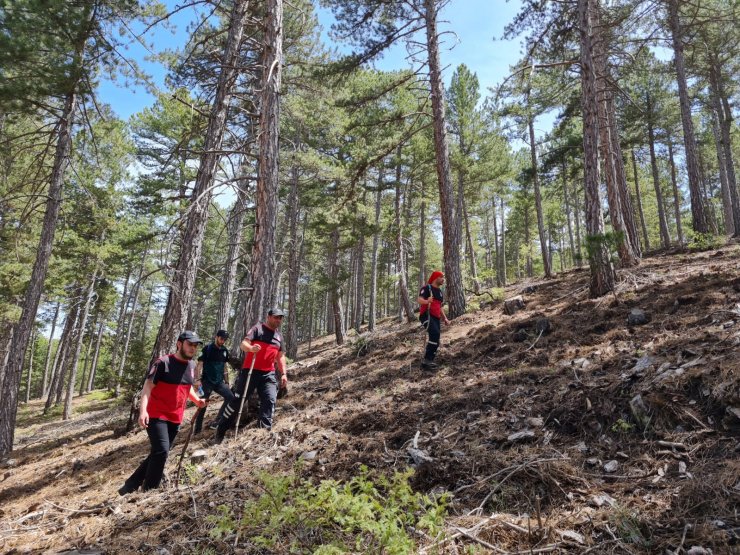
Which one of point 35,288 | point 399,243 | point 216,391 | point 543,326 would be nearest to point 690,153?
point 399,243

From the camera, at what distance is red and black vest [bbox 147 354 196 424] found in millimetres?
4875

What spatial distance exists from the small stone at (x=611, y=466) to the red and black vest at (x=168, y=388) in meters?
4.62

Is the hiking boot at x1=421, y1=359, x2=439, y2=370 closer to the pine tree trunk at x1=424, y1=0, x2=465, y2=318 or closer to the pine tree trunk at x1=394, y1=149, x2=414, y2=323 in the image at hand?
the pine tree trunk at x1=424, y1=0, x2=465, y2=318

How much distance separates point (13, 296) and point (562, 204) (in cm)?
4055

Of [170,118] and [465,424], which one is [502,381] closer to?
[465,424]

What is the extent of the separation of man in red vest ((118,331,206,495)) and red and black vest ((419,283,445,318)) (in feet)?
14.0

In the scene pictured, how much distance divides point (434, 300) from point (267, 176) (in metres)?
3.89

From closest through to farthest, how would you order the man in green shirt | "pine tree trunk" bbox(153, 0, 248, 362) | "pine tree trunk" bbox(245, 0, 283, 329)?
"pine tree trunk" bbox(245, 0, 283, 329) < the man in green shirt < "pine tree trunk" bbox(153, 0, 248, 362)

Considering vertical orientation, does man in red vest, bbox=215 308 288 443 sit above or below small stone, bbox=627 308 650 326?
below

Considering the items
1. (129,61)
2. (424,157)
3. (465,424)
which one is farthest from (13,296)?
(465,424)

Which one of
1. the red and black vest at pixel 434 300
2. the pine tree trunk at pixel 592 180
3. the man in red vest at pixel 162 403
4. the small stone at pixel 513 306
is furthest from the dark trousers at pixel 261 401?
the pine tree trunk at pixel 592 180

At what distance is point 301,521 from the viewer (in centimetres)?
272

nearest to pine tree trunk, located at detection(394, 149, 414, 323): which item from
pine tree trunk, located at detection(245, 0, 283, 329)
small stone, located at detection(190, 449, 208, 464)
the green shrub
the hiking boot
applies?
the hiking boot

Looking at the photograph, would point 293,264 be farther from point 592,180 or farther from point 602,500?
point 602,500
